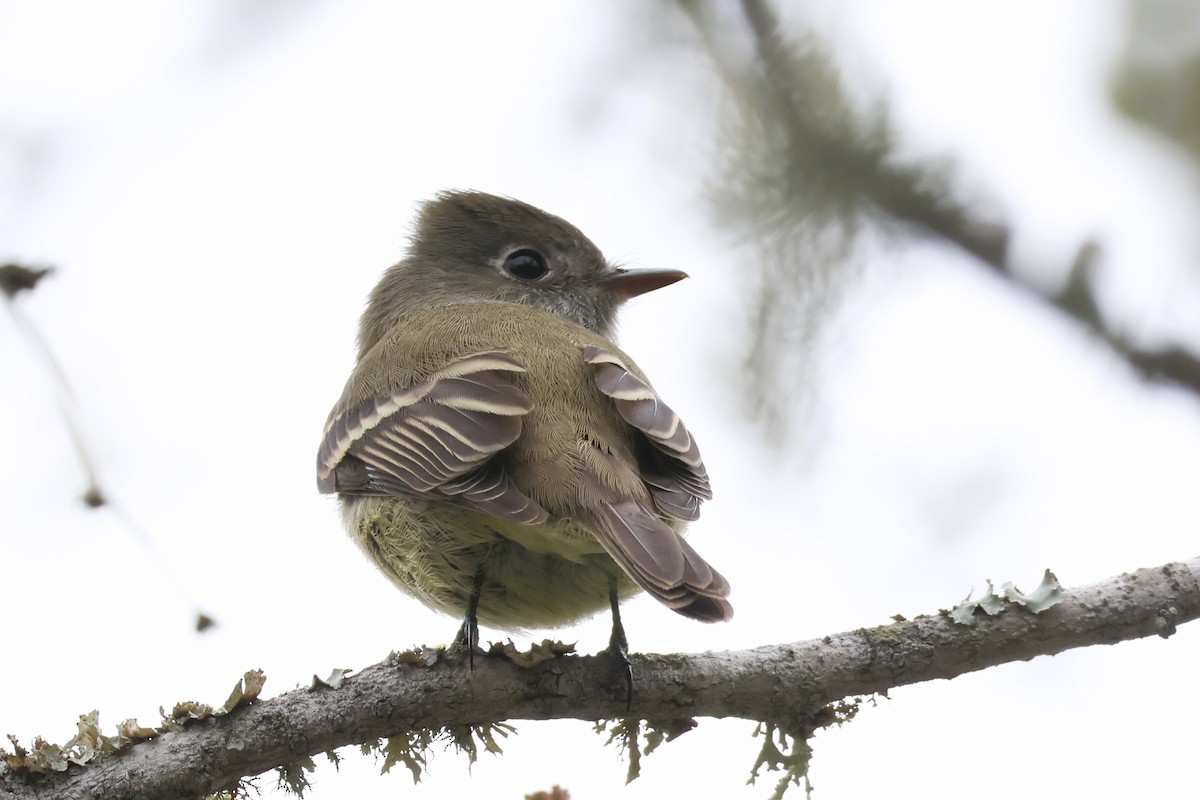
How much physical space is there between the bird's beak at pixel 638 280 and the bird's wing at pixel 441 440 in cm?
172

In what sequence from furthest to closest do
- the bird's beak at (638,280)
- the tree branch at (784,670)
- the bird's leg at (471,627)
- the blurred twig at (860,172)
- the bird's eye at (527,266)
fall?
the bird's eye at (527,266) < the bird's beak at (638,280) < the bird's leg at (471,627) < the tree branch at (784,670) < the blurred twig at (860,172)

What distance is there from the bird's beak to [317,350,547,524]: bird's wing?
172cm

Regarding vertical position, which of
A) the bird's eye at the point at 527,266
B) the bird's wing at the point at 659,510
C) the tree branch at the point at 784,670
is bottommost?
the tree branch at the point at 784,670

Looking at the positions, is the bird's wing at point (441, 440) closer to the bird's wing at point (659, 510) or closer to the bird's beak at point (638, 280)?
the bird's wing at point (659, 510)

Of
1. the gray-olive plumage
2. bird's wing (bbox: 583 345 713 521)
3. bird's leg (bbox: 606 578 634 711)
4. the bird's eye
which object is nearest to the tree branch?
bird's leg (bbox: 606 578 634 711)

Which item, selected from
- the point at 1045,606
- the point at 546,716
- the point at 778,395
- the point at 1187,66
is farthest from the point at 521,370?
the point at 1187,66

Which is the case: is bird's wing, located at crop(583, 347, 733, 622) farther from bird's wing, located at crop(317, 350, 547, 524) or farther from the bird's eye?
the bird's eye

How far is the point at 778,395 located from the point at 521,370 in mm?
930

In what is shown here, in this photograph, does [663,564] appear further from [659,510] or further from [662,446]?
[662,446]

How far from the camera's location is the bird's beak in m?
6.32

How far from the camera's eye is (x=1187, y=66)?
150 inches

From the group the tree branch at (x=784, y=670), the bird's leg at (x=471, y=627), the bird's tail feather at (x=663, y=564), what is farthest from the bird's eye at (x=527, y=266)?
the tree branch at (x=784, y=670)

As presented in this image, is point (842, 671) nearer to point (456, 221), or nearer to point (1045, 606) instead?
point (1045, 606)

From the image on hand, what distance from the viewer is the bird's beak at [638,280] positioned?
20.7 feet
